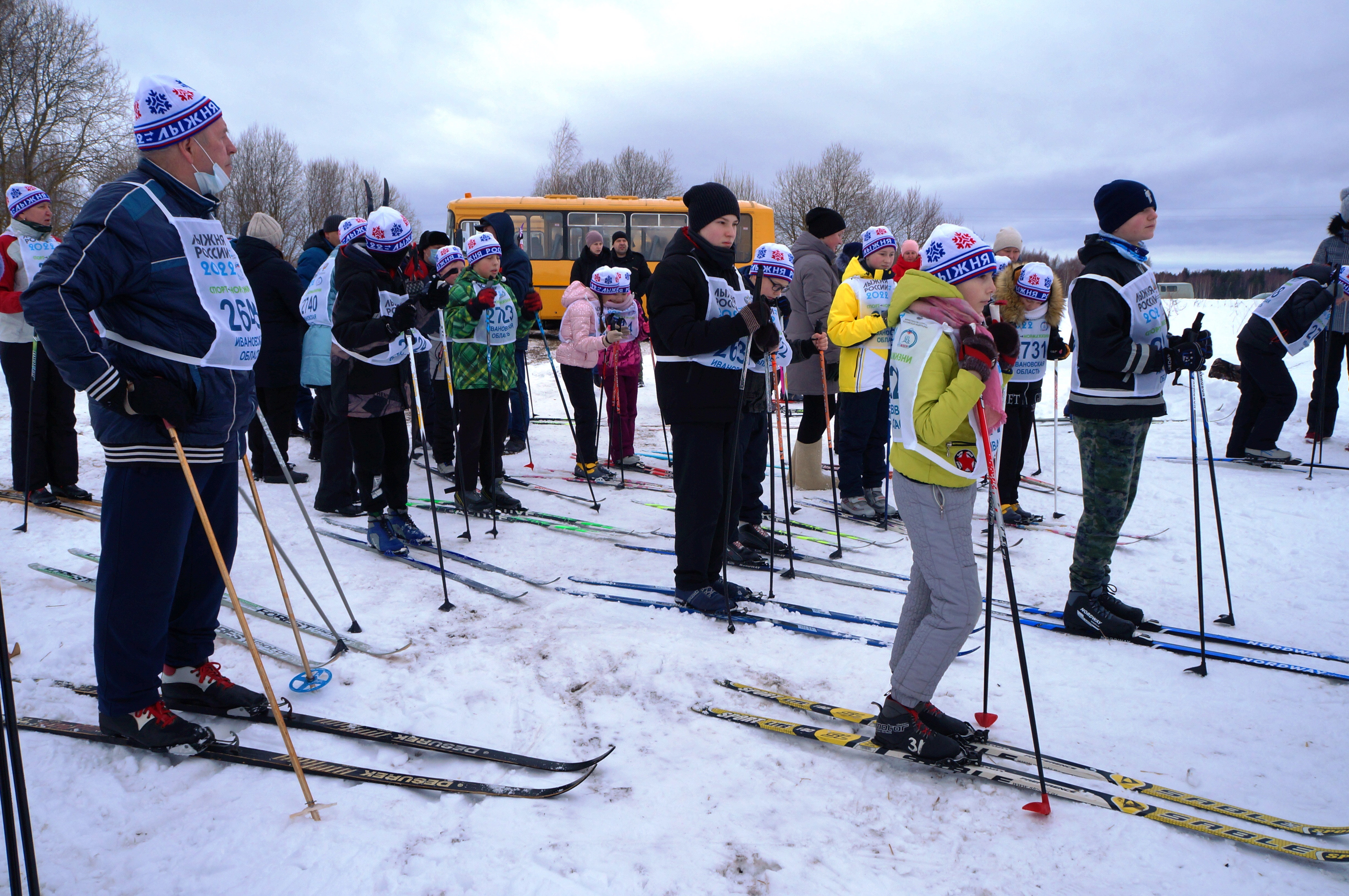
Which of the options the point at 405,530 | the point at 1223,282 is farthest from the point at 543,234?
the point at 1223,282

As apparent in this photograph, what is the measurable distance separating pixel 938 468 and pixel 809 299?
3816 mm

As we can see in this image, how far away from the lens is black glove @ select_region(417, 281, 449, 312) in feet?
15.7

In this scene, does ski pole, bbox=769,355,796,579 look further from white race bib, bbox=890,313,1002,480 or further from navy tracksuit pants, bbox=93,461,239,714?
navy tracksuit pants, bbox=93,461,239,714

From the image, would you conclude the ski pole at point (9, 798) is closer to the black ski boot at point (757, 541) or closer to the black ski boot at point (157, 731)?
the black ski boot at point (157, 731)

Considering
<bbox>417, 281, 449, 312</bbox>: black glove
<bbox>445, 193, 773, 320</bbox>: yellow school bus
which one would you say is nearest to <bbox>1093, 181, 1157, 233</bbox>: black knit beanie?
<bbox>417, 281, 449, 312</bbox>: black glove

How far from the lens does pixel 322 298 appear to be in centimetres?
570

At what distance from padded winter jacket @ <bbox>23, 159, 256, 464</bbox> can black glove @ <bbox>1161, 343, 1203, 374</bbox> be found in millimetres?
4346

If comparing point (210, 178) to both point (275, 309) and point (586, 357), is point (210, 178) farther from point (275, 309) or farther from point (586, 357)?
point (586, 357)

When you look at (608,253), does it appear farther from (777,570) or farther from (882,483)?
(777,570)

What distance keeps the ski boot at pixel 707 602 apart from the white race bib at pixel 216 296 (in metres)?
2.41

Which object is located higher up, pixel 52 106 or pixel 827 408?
pixel 52 106

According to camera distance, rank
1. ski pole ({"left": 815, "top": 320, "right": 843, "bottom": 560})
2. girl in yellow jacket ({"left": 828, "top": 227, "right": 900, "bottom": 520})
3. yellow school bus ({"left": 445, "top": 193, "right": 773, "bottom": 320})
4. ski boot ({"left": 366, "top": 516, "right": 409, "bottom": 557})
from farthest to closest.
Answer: yellow school bus ({"left": 445, "top": 193, "right": 773, "bottom": 320}), girl in yellow jacket ({"left": 828, "top": 227, "right": 900, "bottom": 520}), ski pole ({"left": 815, "top": 320, "right": 843, "bottom": 560}), ski boot ({"left": 366, "top": 516, "right": 409, "bottom": 557})

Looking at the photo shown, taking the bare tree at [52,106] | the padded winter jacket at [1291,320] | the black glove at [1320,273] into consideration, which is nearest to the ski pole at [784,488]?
the padded winter jacket at [1291,320]

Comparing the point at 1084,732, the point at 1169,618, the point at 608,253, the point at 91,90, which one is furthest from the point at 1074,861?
the point at 91,90
